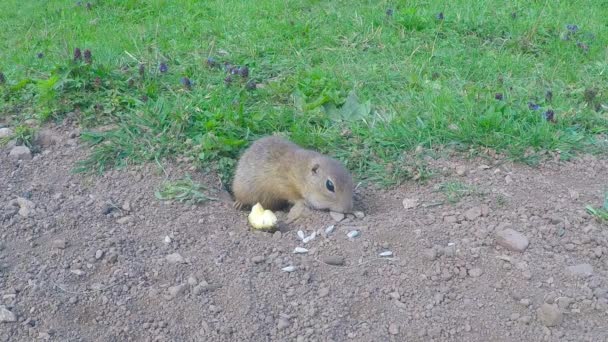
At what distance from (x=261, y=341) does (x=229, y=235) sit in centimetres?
88

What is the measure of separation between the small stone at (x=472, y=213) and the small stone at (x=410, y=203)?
293 millimetres

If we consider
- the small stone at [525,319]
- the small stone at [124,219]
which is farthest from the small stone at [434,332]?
the small stone at [124,219]

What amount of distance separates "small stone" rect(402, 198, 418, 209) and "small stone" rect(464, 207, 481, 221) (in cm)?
29

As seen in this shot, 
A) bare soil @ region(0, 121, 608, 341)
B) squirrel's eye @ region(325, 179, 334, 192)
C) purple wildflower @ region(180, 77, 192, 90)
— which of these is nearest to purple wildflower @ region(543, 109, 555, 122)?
bare soil @ region(0, 121, 608, 341)

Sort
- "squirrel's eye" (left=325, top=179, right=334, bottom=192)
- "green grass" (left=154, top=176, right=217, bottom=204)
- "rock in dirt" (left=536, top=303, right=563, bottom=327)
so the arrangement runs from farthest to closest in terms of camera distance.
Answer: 1. "green grass" (left=154, top=176, right=217, bottom=204)
2. "squirrel's eye" (left=325, top=179, right=334, bottom=192)
3. "rock in dirt" (left=536, top=303, right=563, bottom=327)

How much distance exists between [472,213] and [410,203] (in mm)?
357

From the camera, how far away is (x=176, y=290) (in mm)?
3607

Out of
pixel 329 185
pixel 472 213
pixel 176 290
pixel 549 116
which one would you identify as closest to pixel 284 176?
pixel 329 185

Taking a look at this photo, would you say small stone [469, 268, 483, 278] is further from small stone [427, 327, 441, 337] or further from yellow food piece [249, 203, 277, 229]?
yellow food piece [249, 203, 277, 229]

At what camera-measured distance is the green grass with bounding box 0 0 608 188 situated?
4.85m

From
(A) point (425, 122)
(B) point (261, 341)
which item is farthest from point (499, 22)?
(B) point (261, 341)

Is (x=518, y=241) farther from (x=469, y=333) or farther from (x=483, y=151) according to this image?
(x=483, y=151)

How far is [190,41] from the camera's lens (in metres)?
6.46

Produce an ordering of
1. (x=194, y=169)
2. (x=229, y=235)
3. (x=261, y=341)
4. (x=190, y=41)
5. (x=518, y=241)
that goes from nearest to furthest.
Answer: (x=261, y=341)
(x=518, y=241)
(x=229, y=235)
(x=194, y=169)
(x=190, y=41)
